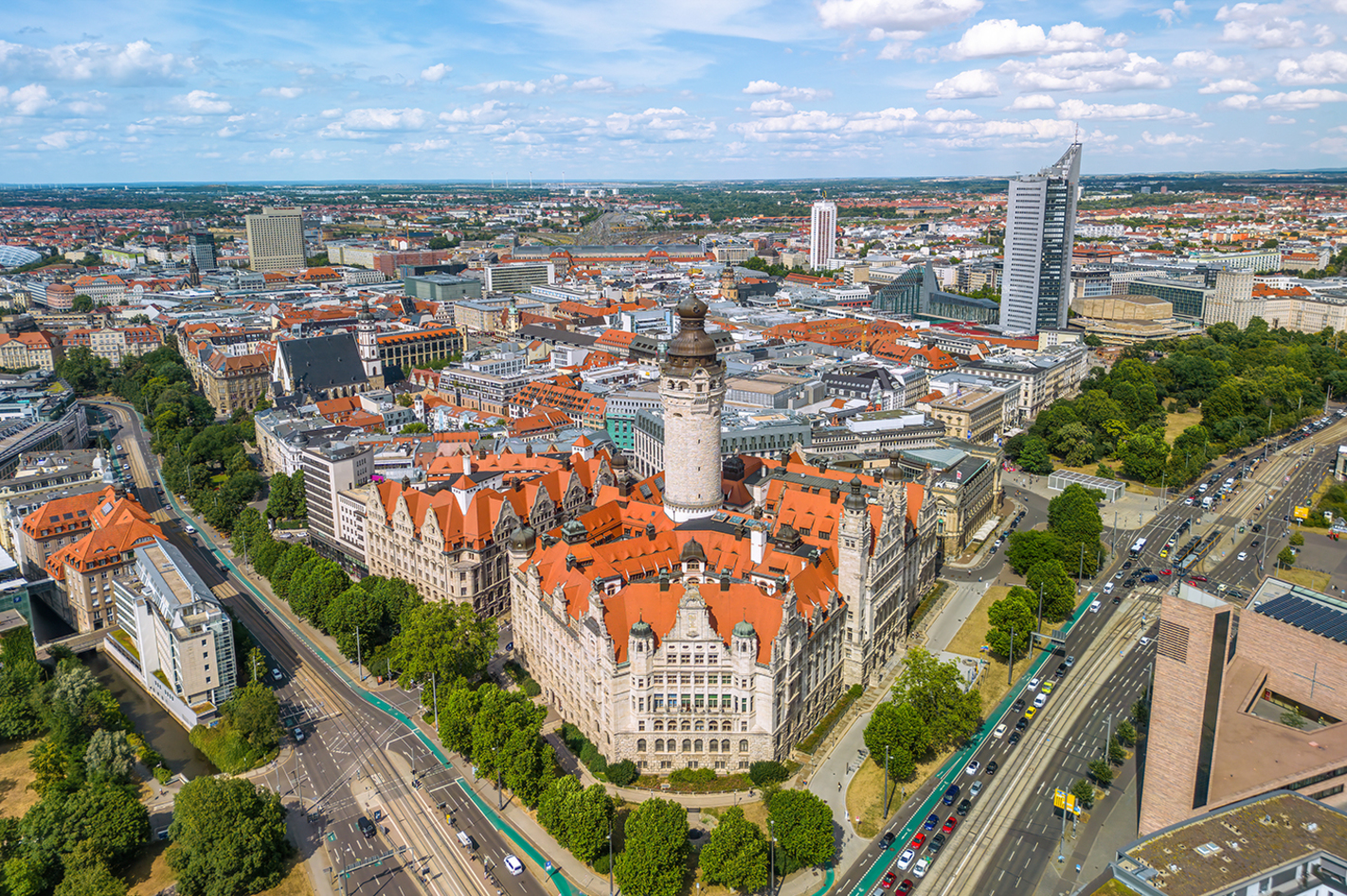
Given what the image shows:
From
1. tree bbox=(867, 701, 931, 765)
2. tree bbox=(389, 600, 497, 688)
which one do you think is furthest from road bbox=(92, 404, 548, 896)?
tree bbox=(867, 701, 931, 765)

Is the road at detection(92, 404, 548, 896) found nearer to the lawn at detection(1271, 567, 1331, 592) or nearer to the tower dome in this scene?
the tower dome

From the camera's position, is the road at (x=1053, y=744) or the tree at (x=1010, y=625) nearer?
the road at (x=1053, y=744)

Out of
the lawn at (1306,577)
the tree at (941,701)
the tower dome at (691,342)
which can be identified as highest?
the tower dome at (691,342)

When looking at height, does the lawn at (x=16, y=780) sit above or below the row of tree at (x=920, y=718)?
below

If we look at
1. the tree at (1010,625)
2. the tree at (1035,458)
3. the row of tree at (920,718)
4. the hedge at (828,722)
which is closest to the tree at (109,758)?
the hedge at (828,722)

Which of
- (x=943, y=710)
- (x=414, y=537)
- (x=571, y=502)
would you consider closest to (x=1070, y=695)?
(x=943, y=710)

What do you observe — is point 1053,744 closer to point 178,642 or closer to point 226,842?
point 226,842

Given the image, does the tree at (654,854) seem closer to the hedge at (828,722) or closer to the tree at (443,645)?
the hedge at (828,722)
